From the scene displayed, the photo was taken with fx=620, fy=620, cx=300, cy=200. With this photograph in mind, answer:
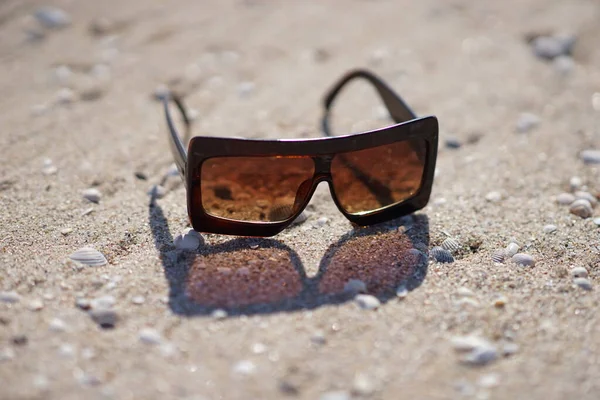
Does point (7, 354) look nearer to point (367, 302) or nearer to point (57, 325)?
point (57, 325)

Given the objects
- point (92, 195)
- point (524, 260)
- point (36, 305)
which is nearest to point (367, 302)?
point (524, 260)

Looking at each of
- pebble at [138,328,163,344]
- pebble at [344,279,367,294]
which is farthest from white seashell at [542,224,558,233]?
pebble at [138,328,163,344]

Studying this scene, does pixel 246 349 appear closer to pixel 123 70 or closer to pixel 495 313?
pixel 495 313

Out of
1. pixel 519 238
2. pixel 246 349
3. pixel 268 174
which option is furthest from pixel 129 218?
pixel 519 238

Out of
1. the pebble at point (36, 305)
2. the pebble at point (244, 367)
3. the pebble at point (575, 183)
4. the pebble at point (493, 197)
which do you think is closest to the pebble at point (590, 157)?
the pebble at point (575, 183)

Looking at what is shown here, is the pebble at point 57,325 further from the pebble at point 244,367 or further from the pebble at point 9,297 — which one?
the pebble at point 244,367
